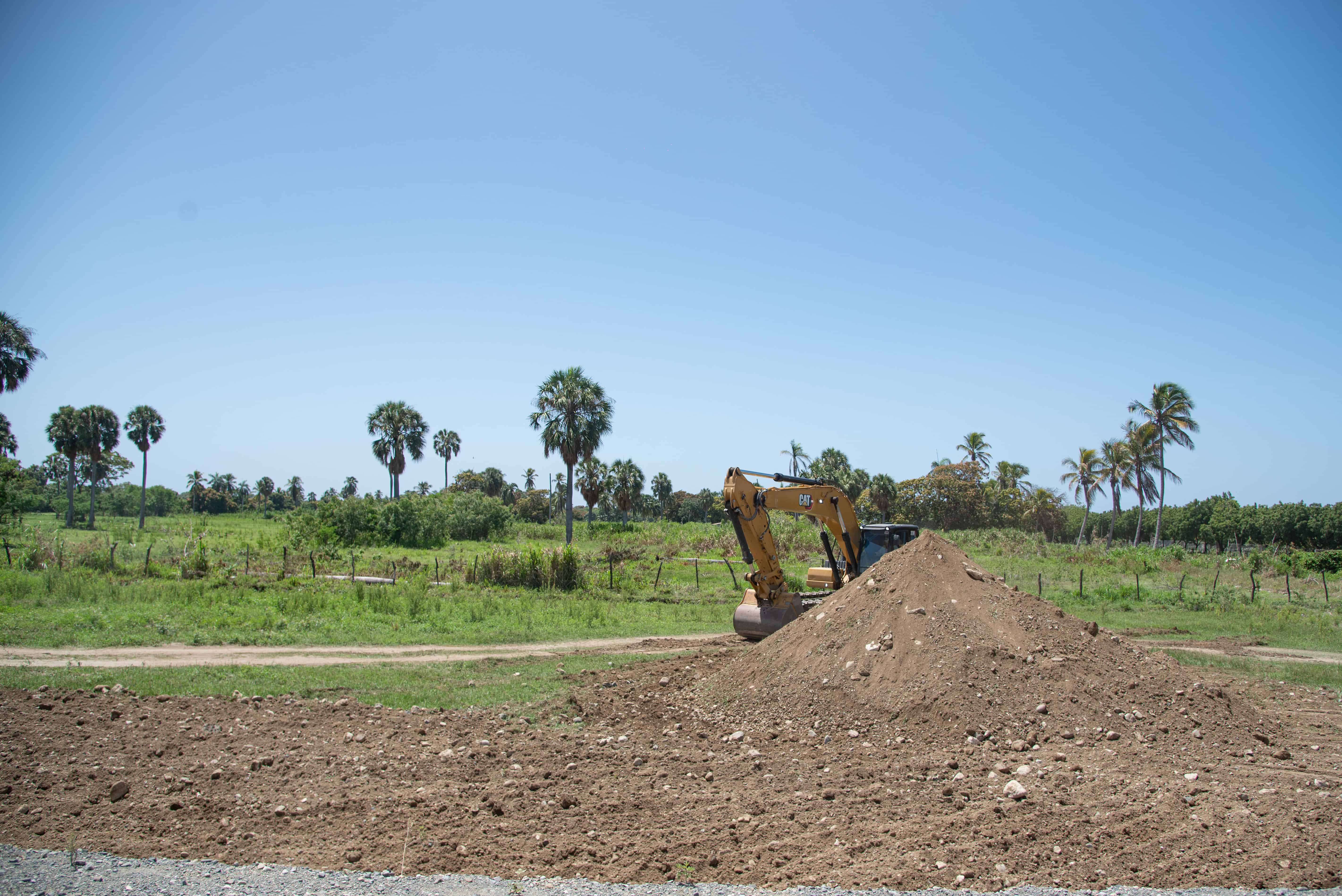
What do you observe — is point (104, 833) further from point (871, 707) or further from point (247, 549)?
point (247, 549)

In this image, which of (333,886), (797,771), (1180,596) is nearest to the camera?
(333,886)

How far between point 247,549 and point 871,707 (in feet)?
97.8

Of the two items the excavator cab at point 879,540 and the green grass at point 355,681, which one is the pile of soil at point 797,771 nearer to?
the green grass at point 355,681

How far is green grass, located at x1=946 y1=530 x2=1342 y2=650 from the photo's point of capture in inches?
802

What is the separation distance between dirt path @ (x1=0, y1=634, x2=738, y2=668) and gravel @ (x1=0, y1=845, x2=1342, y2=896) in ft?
28.7

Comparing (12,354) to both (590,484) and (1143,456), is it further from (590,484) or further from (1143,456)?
(1143,456)

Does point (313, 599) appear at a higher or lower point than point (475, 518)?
lower

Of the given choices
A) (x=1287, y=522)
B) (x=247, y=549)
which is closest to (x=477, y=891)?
(x=247, y=549)

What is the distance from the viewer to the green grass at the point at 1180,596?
20.4m

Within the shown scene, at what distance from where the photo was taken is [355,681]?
41.3 ft

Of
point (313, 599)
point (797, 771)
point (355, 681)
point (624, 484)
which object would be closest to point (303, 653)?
point (355, 681)

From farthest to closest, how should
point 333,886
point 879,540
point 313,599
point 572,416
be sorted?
1. point 572,416
2. point 313,599
3. point 879,540
4. point 333,886

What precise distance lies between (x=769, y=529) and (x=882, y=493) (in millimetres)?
57459

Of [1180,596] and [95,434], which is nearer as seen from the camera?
[1180,596]
